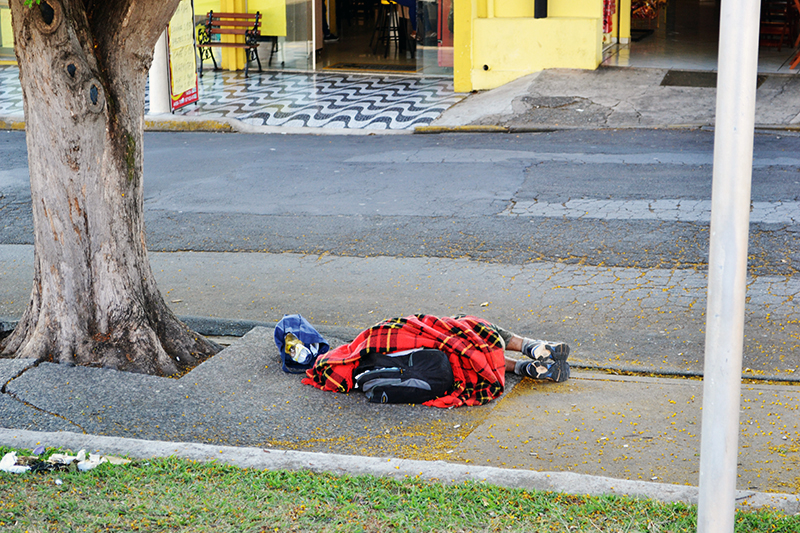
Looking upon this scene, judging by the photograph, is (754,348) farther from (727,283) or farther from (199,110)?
(199,110)

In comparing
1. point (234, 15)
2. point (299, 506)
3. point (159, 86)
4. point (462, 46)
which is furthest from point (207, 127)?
point (299, 506)

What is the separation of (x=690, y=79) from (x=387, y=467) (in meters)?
12.4

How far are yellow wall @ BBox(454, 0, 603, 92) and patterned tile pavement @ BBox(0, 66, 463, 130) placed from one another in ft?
2.84

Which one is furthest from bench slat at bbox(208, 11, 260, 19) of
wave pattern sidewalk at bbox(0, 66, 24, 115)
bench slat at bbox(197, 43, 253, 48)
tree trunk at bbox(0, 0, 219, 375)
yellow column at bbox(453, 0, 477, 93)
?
tree trunk at bbox(0, 0, 219, 375)

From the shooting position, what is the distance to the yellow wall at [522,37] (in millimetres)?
14789

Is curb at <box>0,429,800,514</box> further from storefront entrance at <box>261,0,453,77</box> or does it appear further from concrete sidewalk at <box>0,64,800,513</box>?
storefront entrance at <box>261,0,453,77</box>

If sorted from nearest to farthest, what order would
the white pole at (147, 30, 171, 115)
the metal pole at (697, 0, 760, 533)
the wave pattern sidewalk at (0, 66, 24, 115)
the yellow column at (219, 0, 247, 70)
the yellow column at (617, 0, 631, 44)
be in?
the metal pole at (697, 0, 760, 533) < the white pole at (147, 30, 171, 115) < the wave pattern sidewalk at (0, 66, 24, 115) < the yellow column at (219, 0, 247, 70) < the yellow column at (617, 0, 631, 44)

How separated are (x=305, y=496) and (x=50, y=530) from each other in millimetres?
943

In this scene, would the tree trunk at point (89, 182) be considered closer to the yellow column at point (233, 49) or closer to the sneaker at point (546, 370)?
the sneaker at point (546, 370)

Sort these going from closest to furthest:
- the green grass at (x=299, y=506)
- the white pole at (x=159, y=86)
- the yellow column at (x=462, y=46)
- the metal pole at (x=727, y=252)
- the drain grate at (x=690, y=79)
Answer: the metal pole at (x=727, y=252), the green grass at (x=299, y=506), the white pole at (x=159, y=86), the drain grate at (x=690, y=79), the yellow column at (x=462, y=46)

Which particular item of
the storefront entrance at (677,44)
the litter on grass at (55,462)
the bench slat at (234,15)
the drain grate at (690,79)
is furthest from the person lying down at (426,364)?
the bench slat at (234,15)

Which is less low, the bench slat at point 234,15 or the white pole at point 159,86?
the bench slat at point 234,15

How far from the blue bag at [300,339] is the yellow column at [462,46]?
11118 millimetres

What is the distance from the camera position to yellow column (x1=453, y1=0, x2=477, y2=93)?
1542cm
